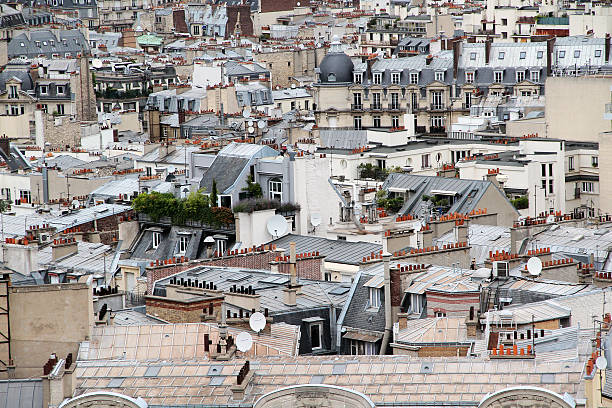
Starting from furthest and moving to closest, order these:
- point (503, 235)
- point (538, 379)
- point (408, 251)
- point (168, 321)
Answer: point (503, 235), point (408, 251), point (168, 321), point (538, 379)

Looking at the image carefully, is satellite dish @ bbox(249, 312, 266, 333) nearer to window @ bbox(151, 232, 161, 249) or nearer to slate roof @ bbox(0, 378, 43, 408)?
slate roof @ bbox(0, 378, 43, 408)

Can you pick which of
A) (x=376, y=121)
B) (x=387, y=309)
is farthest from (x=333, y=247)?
(x=376, y=121)

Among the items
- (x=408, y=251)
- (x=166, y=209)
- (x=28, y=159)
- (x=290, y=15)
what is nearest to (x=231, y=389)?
(x=408, y=251)

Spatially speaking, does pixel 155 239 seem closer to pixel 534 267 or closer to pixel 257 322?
pixel 534 267

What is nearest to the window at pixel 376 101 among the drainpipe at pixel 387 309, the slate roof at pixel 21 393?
the drainpipe at pixel 387 309

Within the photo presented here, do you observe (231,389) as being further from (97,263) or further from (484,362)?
(97,263)

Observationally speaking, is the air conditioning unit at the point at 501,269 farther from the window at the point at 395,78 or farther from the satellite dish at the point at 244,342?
the window at the point at 395,78
